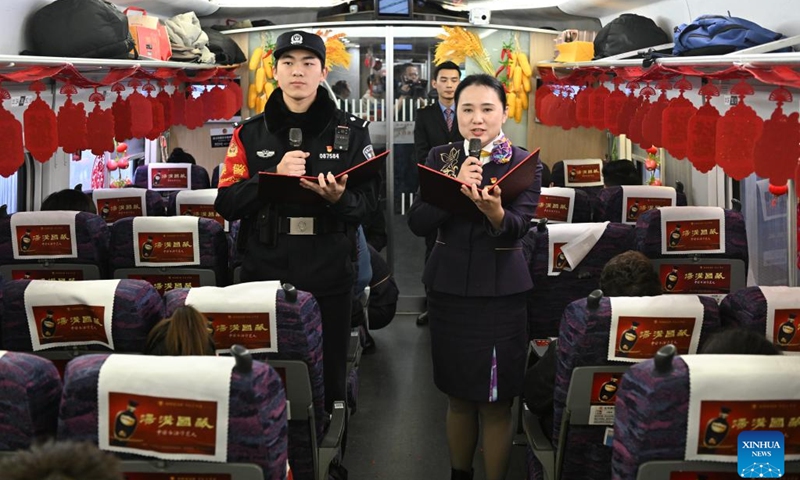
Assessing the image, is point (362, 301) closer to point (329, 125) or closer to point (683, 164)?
point (329, 125)

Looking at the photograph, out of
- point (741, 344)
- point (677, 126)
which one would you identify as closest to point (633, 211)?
point (677, 126)

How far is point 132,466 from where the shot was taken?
9.18 ft

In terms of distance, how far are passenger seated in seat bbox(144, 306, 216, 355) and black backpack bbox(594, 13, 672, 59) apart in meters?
6.30

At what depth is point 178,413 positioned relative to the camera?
2.74 metres

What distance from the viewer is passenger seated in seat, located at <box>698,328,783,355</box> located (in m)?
3.13

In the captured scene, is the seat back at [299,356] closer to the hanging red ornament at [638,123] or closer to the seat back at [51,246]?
the seat back at [51,246]

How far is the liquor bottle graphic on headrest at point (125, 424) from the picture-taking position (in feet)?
9.09

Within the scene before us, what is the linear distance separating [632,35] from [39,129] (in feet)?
16.7

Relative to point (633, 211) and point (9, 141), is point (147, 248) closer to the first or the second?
point (9, 141)

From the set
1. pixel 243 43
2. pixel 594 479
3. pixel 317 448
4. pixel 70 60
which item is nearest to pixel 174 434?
pixel 317 448

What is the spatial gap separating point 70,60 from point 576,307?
10.6ft

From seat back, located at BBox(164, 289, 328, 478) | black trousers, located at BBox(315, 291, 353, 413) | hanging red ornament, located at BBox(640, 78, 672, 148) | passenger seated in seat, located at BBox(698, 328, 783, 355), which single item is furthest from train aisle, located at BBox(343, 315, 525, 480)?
passenger seated in seat, located at BBox(698, 328, 783, 355)

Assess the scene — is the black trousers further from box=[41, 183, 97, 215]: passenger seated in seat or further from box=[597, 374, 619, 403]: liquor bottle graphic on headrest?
box=[41, 183, 97, 215]: passenger seated in seat

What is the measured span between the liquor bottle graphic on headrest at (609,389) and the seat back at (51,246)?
9.66 feet
